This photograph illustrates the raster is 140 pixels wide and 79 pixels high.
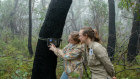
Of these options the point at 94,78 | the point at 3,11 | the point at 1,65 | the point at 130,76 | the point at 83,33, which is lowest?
the point at 130,76

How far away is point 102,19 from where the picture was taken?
13.0 meters

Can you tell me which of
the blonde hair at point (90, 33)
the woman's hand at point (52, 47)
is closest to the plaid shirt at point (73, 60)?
the woman's hand at point (52, 47)

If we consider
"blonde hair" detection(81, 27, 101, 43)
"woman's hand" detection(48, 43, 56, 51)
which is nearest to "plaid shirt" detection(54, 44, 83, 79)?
"woman's hand" detection(48, 43, 56, 51)

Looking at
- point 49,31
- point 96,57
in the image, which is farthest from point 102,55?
point 49,31

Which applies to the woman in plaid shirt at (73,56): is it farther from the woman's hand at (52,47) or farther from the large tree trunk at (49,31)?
the large tree trunk at (49,31)

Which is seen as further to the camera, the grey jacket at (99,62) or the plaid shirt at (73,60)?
the plaid shirt at (73,60)

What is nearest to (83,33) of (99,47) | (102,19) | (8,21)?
(99,47)

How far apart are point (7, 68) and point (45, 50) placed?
96.3 inches

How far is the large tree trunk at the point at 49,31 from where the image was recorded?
2.74 metres

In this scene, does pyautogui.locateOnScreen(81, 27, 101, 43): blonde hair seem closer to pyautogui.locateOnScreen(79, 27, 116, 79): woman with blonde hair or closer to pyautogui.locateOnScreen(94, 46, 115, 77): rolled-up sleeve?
pyautogui.locateOnScreen(79, 27, 116, 79): woman with blonde hair

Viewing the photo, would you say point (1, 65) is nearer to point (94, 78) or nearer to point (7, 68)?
point (7, 68)

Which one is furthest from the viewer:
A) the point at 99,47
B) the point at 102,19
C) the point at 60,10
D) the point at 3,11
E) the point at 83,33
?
the point at 3,11

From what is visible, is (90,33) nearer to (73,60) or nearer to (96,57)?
(96,57)

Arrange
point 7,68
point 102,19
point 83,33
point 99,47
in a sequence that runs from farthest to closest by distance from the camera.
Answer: point 102,19, point 7,68, point 83,33, point 99,47
